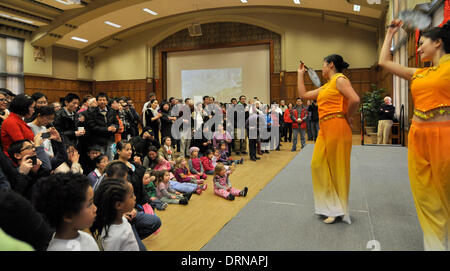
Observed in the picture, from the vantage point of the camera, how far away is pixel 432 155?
71.1 inches

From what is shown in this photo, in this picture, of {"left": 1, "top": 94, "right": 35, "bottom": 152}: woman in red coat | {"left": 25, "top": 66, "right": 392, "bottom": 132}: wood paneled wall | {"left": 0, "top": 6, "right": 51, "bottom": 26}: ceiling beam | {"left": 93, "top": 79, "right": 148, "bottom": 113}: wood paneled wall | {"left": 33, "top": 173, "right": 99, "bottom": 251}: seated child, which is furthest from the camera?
{"left": 93, "top": 79, "right": 148, "bottom": 113}: wood paneled wall

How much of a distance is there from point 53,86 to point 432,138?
52.1 feet

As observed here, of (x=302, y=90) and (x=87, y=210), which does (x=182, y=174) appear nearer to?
(x=302, y=90)

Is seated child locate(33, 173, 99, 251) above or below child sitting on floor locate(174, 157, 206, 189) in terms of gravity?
above

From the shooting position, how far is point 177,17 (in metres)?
14.6

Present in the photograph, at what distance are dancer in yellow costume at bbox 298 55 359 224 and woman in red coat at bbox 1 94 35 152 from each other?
266cm

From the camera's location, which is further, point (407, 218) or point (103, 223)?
point (407, 218)

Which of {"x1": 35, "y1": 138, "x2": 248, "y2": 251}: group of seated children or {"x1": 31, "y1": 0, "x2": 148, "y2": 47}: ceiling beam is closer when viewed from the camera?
{"x1": 35, "y1": 138, "x2": 248, "y2": 251}: group of seated children

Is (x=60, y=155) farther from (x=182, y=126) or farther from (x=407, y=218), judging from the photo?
(x=182, y=126)

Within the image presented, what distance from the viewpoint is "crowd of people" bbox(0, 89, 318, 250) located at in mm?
1269

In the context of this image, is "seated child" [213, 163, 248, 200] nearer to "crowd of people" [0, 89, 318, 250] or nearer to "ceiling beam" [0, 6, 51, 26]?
"crowd of people" [0, 89, 318, 250]

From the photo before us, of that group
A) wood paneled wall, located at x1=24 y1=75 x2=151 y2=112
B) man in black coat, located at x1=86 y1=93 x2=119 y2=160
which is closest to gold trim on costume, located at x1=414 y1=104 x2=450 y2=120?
man in black coat, located at x1=86 y1=93 x2=119 y2=160
